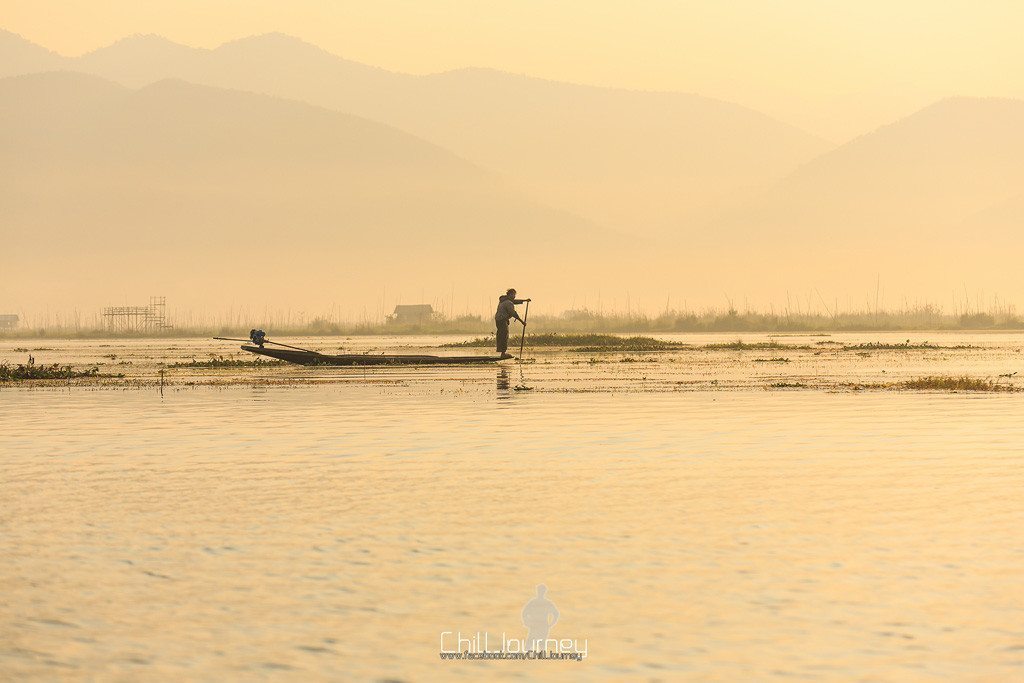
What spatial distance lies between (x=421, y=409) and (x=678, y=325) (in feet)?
343

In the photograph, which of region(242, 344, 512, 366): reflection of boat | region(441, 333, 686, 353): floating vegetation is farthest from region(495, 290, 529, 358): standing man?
region(441, 333, 686, 353): floating vegetation

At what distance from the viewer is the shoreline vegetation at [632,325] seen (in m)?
132

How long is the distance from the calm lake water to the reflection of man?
0.08 meters

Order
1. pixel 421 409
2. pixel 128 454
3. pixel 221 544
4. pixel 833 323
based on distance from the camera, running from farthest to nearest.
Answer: pixel 833 323, pixel 421 409, pixel 128 454, pixel 221 544

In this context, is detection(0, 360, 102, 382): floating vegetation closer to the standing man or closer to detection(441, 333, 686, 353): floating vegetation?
the standing man

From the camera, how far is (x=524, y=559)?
37.6 feet

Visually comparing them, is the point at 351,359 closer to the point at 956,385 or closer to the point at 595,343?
the point at 956,385

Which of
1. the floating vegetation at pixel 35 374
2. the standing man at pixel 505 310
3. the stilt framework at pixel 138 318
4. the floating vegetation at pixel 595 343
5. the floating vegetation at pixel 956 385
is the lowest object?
the floating vegetation at pixel 956 385

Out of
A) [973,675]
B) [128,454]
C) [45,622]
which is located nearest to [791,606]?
[973,675]

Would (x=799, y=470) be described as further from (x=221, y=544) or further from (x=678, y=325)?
(x=678, y=325)

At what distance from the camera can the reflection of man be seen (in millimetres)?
8992

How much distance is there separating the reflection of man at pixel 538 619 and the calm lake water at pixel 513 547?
82 mm

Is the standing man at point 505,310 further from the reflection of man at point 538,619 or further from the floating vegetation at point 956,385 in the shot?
the reflection of man at point 538,619

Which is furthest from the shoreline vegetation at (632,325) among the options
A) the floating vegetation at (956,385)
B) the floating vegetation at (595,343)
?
the floating vegetation at (956,385)
